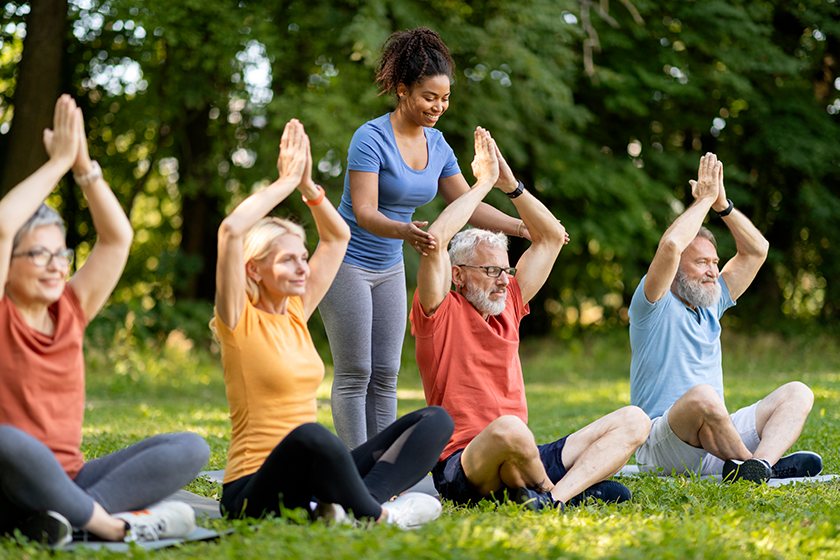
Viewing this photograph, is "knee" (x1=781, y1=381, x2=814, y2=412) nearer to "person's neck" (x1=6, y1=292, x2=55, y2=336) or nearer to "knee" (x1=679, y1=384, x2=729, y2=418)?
"knee" (x1=679, y1=384, x2=729, y2=418)

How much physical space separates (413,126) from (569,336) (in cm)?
1200

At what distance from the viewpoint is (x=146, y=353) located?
36.1 feet

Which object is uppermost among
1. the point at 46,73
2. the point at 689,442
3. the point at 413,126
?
the point at 46,73

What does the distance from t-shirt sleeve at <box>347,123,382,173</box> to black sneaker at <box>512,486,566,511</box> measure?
1579mm

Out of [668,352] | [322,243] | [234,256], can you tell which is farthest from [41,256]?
[668,352]

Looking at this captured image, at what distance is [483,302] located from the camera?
354 cm

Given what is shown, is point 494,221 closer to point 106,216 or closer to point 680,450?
point 680,450

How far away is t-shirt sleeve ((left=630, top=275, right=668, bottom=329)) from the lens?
13.9 ft

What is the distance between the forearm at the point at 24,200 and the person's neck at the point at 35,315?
0.24 m

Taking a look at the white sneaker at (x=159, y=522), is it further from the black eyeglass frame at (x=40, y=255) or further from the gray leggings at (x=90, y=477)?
the black eyeglass frame at (x=40, y=255)

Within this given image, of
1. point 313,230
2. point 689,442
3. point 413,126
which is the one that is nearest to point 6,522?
point 413,126

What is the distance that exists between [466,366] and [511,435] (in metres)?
0.44

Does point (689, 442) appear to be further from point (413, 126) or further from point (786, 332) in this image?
point (786, 332)

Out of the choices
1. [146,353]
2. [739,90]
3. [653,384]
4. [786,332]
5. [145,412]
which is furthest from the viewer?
[786,332]
